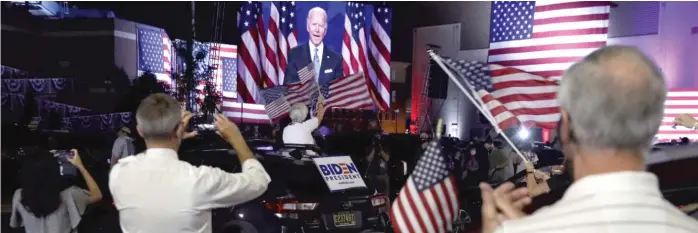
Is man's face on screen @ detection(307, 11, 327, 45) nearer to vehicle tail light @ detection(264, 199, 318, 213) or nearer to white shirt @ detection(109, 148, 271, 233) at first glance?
vehicle tail light @ detection(264, 199, 318, 213)

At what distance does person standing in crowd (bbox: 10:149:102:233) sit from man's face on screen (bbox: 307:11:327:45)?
1667cm

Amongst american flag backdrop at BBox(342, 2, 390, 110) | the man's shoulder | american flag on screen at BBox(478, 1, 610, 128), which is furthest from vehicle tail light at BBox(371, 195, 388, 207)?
american flag backdrop at BBox(342, 2, 390, 110)

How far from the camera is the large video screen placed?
19688mm

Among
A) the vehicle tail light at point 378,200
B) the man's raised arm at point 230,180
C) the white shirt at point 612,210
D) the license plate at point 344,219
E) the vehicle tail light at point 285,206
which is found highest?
the white shirt at point 612,210

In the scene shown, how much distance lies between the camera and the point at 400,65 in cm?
3409

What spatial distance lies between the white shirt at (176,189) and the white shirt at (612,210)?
1512 mm

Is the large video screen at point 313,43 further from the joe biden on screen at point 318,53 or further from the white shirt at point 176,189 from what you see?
the white shirt at point 176,189

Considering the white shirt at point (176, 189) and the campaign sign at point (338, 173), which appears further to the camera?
the campaign sign at point (338, 173)

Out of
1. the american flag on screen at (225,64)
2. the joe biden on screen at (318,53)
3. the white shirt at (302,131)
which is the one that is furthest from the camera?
the american flag on screen at (225,64)

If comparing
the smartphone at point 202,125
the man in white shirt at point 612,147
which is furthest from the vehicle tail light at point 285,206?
the man in white shirt at point 612,147

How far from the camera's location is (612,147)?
1.34 m

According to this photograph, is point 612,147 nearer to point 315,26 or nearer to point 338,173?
point 338,173

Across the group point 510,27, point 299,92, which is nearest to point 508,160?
point 510,27

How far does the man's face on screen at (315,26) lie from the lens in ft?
69.2
